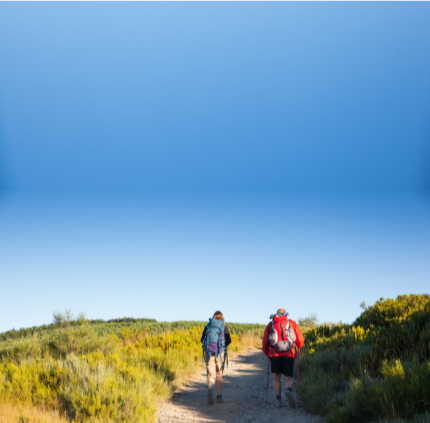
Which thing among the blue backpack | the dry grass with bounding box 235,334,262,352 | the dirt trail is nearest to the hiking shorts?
the blue backpack

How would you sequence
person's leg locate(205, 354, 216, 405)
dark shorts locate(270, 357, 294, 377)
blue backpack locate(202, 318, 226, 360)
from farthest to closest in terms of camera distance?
1. person's leg locate(205, 354, 216, 405)
2. blue backpack locate(202, 318, 226, 360)
3. dark shorts locate(270, 357, 294, 377)

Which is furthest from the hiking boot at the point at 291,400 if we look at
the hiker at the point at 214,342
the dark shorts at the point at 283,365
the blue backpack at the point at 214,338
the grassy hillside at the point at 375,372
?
the blue backpack at the point at 214,338

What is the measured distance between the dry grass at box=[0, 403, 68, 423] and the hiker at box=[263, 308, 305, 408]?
4.49m

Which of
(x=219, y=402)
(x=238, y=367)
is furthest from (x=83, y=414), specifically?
(x=238, y=367)

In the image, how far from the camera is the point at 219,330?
10.3m

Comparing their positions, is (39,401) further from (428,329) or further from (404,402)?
(428,329)

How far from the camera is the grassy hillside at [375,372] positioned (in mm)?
6906

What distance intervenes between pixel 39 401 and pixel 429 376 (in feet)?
24.2

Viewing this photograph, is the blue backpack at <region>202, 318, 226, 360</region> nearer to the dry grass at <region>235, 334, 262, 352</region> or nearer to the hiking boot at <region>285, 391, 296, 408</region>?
the hiking boot at <region>285, 391, 296, 408</region>

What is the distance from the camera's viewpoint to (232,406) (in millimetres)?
10500

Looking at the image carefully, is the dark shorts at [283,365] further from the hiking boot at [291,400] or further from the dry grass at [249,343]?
the dry grass at [249,343]

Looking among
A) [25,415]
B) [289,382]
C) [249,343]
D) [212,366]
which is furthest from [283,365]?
[249,343]

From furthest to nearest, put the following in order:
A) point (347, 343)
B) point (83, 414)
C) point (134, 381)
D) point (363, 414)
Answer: point (347, 343) → point (134, 381) → point (83, 414) → point (363, 414)

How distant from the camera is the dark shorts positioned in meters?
9.59
